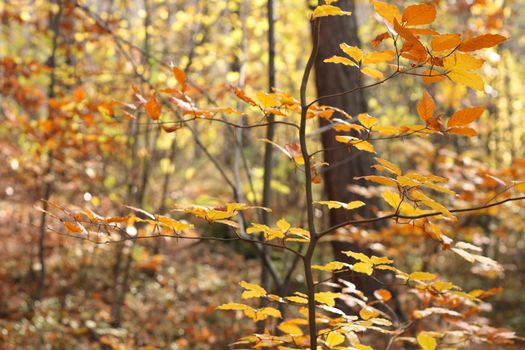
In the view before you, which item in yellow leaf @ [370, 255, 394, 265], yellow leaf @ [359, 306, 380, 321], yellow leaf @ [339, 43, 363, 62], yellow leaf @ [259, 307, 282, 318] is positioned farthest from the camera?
yellow leaf @ [359, 306, 380, 321]

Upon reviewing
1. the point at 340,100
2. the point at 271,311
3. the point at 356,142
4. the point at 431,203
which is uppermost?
the point at 340,100

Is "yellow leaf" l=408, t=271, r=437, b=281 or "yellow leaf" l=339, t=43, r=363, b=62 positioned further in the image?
"yellow leaf" l=408, t=271, r=437, b=281

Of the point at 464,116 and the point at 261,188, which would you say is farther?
the point at 261,188

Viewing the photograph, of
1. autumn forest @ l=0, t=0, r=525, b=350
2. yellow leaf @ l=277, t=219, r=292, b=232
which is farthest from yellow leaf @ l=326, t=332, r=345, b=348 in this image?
yellow leaf @ l=277, t=219, r=292, b=232

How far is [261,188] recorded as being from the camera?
195 inches

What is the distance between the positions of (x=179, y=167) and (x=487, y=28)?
907 cm

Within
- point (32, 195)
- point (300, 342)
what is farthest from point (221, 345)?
point (300, 342)

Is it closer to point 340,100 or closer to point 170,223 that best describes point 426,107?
point 170,223

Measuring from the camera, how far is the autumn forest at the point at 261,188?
49.2 inches

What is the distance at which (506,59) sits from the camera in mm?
9781

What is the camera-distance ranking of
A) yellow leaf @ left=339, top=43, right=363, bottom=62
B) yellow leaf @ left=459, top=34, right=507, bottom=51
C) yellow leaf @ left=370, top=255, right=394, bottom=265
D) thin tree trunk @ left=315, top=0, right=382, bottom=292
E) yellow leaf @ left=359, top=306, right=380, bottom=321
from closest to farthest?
yellow leaf @ left=459, top=34, right=507, bottom=51
yellow leaf @ left=339, top=43, right=363, bottom=62
yellow leaf @ left=370, top=255, right=394, bottom=265
yellow leaf @ left=359, top=306, right=380, bottom=321
thin tree trunk @ left=315, top=0, right=382, bottom=292

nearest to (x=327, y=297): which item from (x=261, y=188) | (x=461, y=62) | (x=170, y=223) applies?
(x=170, y=223)

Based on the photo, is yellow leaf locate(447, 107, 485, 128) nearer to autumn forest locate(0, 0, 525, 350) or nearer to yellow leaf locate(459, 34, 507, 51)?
autumn forest locate(0, 0, 525, 350)

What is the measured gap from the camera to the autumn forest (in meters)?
1.25
